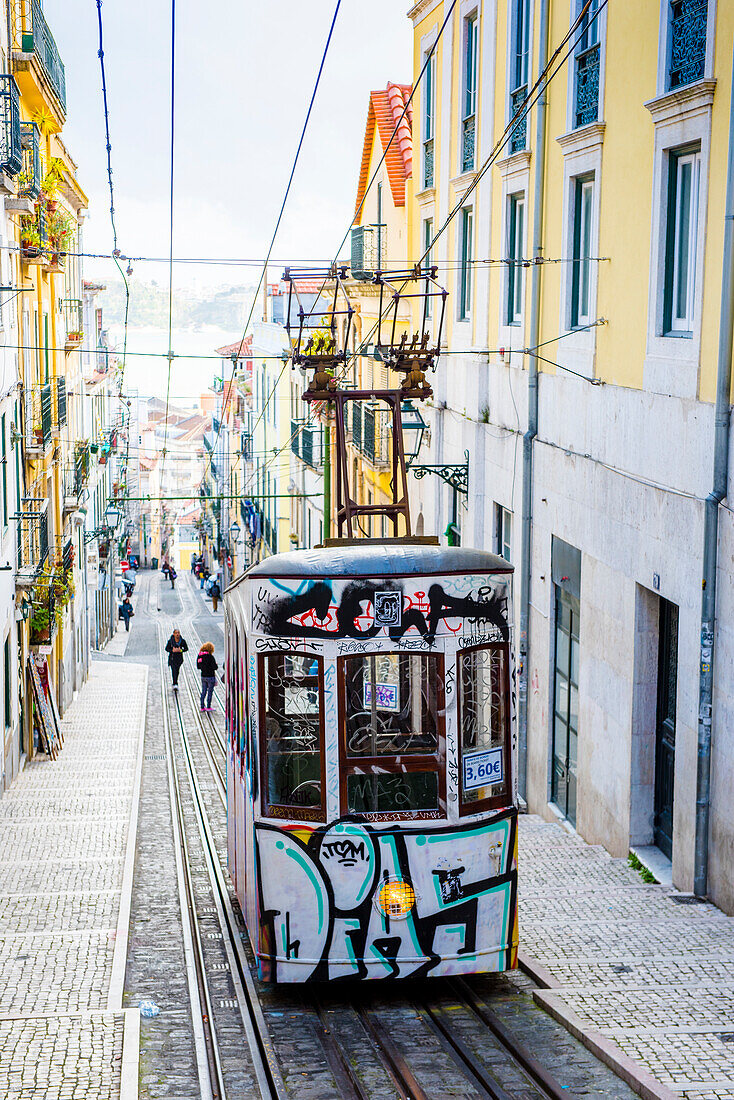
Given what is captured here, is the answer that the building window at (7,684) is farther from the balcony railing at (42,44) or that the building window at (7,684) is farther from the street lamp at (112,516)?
the street lamp at (112,516)

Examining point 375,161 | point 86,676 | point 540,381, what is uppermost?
point 375,161

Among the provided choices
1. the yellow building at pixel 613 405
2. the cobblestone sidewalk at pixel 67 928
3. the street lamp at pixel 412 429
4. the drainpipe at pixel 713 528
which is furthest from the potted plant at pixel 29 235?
the drainpipe at pixel 713 528

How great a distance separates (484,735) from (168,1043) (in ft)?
8.99

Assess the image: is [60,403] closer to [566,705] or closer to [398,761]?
[566,705]

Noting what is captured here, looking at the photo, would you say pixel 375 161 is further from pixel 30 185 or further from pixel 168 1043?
pixel 168 1043

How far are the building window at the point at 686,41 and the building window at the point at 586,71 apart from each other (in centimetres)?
230

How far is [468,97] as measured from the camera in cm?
2027

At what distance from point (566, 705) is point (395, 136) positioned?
14481 millimetres

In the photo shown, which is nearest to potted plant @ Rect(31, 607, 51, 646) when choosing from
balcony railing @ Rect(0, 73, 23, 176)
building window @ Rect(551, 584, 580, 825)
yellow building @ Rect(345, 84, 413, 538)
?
balcony railing @ Rect(0, 73, 23, 176)

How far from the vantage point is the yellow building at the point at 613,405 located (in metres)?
10.2

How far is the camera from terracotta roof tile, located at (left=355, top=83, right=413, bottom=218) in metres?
27.5

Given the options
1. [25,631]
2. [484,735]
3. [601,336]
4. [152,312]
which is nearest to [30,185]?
[25,631]

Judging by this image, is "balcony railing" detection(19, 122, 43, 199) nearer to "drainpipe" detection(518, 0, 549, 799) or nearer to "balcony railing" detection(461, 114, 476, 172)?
"balcony railing" detection(461, 114, 476, 172)

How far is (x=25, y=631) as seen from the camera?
22500mm
